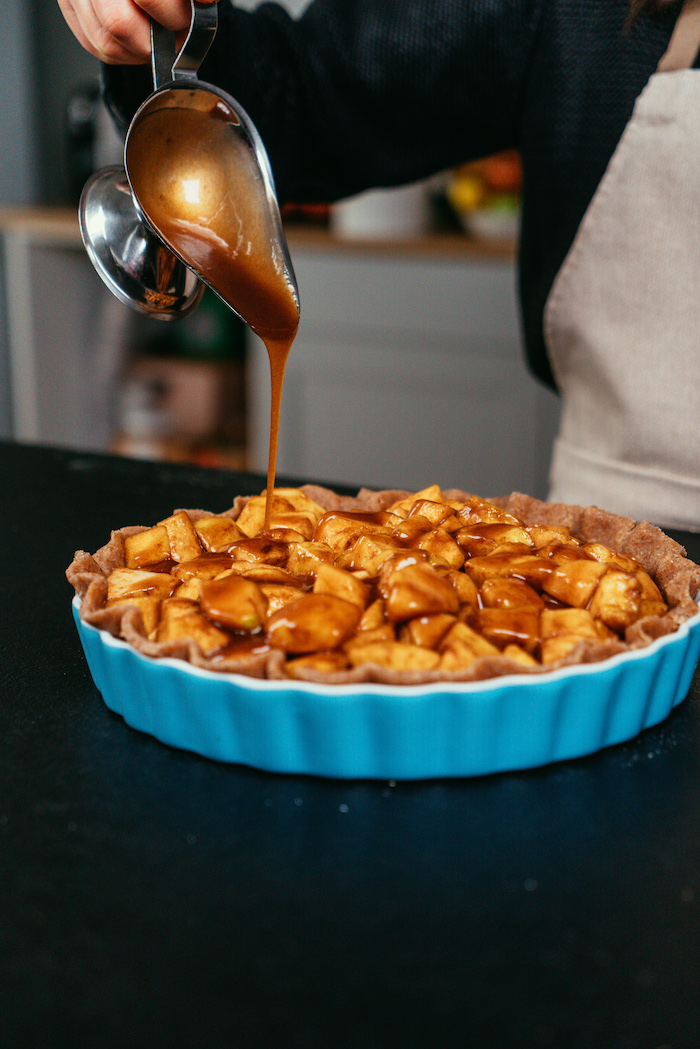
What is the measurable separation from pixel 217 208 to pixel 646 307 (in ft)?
2.76

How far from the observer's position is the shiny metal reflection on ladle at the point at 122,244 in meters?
1.20

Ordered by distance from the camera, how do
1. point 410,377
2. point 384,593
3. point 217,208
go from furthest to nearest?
1. point 410,377
2. point 217,208
3. point 384,593

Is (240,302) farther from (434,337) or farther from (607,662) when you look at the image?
(434,337)

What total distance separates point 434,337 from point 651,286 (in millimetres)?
1825

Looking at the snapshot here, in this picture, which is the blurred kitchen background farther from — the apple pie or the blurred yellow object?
the apple pie

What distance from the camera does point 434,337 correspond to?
11.1 ft

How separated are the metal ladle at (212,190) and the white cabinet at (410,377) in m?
2.28

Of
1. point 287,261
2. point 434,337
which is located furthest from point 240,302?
point 434,337

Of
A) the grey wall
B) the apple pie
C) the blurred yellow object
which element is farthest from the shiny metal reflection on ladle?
the grey wall

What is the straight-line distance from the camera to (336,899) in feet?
2.04

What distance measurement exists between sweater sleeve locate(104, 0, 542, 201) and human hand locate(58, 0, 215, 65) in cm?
44

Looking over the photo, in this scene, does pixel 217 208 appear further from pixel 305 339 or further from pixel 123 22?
pixel 305 339

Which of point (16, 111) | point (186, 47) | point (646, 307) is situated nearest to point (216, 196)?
point (186, 47)

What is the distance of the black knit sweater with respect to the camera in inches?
63.5
